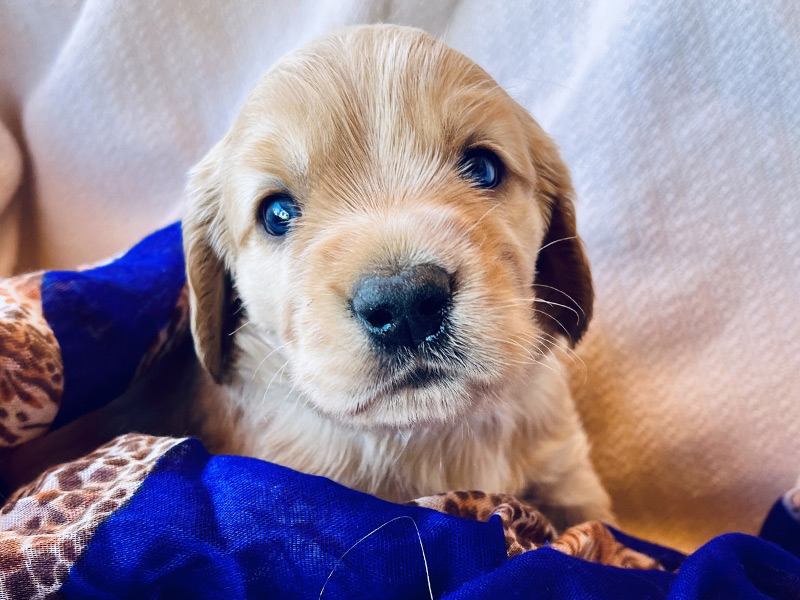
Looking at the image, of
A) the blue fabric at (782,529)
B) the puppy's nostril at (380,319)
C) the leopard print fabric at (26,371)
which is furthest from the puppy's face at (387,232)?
the blue fabric at (782,529)

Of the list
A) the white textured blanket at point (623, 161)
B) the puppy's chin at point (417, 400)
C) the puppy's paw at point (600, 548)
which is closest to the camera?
the puppy's chin at point (417, 400)

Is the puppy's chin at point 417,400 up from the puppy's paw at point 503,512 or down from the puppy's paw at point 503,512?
up

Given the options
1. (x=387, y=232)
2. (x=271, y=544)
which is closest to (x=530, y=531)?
(x=271, y=544)

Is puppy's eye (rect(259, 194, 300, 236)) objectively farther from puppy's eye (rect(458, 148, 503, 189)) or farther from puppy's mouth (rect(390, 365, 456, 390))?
puppy's mouth (rect(390, 365, 456, 390))

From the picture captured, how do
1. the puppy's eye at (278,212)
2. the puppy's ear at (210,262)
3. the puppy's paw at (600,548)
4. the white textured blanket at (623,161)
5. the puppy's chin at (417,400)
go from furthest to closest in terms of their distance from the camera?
the white textured blanket at (623,161) < the puppy's ear at (210,262) < the puppy's eye at (278,212) < the puppy's paw at (600,548) < the puppy's chin at (417,400)

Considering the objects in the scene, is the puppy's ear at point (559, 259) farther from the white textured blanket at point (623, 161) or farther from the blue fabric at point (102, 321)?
the blue fabric at point (102, 321)

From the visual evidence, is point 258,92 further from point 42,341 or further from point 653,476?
point 653,476

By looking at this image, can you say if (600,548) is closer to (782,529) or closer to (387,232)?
(782,529)

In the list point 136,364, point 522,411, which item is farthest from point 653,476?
point 136,364
